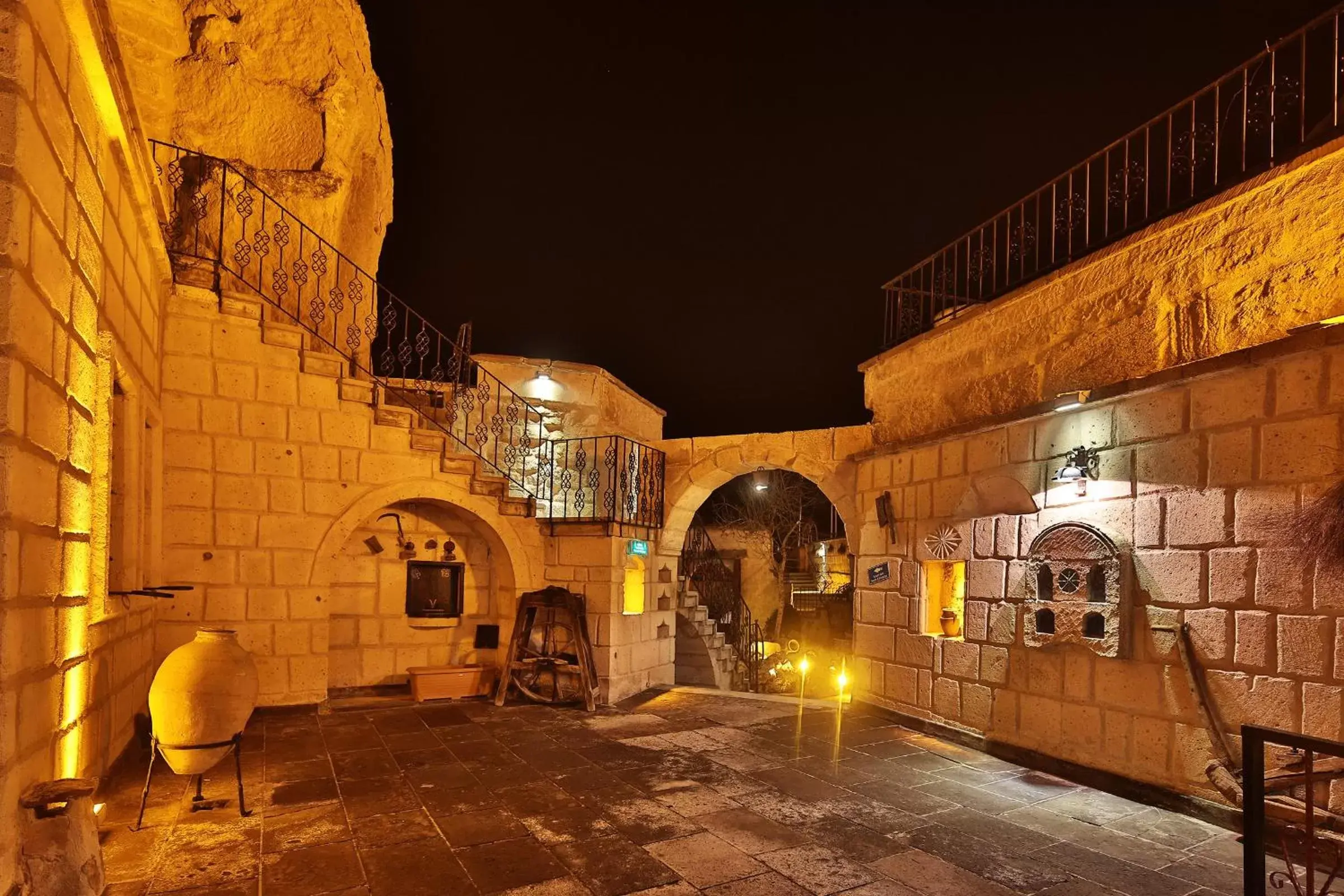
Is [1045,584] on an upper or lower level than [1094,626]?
upper

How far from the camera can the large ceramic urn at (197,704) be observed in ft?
13.4

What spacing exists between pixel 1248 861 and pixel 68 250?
195 inches

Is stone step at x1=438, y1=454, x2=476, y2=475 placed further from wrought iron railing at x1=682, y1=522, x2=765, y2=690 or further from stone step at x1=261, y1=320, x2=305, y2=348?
wrought iron railing at x1=682, y1=522, x2=765, y2=690

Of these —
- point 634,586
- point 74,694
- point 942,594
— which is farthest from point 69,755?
point 942,594

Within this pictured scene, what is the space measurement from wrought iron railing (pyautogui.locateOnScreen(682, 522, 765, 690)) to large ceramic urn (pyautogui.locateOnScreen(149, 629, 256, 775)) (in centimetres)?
852

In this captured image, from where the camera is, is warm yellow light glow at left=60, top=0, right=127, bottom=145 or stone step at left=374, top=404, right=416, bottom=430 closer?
warm yellow light glow at left=60, top=0, right=127, bottom=145

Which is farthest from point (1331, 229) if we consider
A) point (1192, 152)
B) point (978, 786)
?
point (978, 786)

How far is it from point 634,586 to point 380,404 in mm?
3373

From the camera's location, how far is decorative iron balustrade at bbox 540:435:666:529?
27.0ft

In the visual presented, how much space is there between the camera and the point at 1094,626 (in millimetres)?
5094

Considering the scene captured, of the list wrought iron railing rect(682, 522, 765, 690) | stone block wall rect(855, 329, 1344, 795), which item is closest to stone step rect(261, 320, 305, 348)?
stone block wall rect(855, 329, 1344, 795)

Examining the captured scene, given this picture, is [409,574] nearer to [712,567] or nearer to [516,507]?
[516,507]

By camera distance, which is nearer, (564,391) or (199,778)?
(199,778)

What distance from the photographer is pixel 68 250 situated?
306 cm
